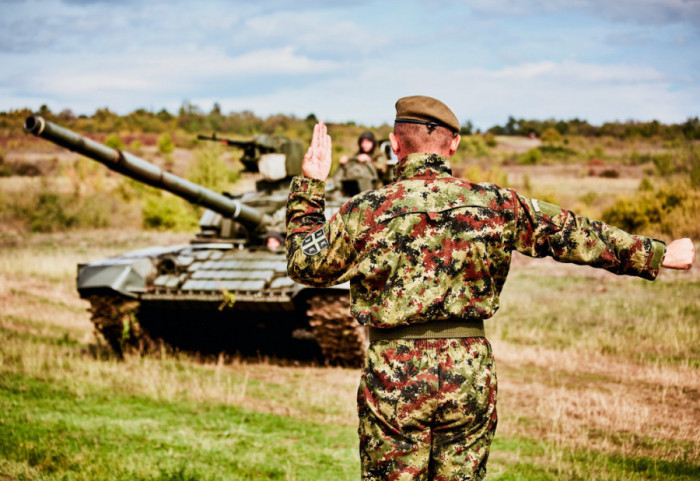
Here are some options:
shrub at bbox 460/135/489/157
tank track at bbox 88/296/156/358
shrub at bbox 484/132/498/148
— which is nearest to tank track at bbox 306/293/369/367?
tank track at bbox 88/296/156/358

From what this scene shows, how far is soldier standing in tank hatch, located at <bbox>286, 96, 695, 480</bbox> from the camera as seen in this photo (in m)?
2.52

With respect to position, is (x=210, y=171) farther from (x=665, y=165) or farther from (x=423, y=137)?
(x=423, y=137)

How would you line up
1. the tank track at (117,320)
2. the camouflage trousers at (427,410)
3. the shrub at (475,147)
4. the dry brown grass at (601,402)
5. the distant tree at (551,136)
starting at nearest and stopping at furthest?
the camouflage trousers at (427,410), the dry brown grass at (601,402), the tank track at (117,320), the shrub at (475,147), the distant tree at (551,136)

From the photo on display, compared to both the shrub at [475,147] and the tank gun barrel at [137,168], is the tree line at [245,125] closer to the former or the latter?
the shrub at [475,147]

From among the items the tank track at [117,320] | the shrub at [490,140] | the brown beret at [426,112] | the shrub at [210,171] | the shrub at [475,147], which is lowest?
the tank track at [117,320]

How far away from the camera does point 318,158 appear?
278 centimetres

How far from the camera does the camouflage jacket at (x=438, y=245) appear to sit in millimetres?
2553

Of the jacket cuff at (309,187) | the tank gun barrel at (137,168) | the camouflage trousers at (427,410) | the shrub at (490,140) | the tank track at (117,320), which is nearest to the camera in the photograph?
the camouflage trousers at (427,410)

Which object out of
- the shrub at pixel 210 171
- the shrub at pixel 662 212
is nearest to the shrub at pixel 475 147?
the shrub at pixel 210 171

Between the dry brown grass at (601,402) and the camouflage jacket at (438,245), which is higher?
the camouflage jacket at (438,245)

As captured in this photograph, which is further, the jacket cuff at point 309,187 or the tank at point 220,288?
the tank at point 220,288

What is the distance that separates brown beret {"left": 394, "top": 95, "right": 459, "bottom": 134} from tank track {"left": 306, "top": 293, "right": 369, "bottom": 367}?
188 inches

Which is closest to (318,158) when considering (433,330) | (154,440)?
(433,330)

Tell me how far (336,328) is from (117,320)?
8.06ft
